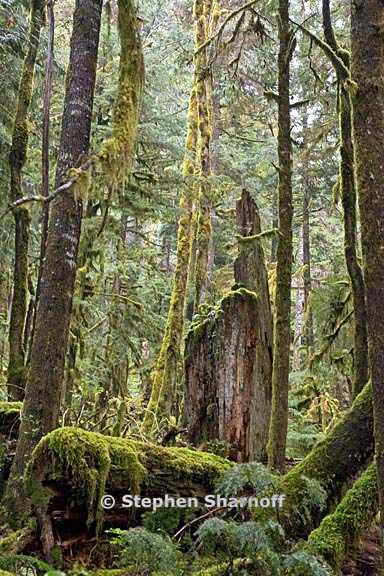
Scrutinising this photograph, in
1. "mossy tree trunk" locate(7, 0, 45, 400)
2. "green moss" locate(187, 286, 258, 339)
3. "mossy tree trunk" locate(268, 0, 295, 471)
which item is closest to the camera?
Result: "mossy tree trunk" locate(268, 0, 295, 471)

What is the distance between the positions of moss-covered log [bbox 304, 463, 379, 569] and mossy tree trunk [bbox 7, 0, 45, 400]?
4746 mm

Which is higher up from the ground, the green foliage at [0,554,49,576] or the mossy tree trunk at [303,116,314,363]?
the mossy tree trunk at [303,116,314,363]

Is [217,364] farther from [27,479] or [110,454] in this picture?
[27,479]

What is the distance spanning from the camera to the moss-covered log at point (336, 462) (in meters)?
4.98

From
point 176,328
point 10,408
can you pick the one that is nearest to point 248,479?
point 10,408

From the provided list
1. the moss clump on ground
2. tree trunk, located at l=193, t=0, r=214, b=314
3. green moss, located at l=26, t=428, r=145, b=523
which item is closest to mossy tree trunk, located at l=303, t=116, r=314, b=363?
tree trunk, located at l=193, t=0, r=214, b=314

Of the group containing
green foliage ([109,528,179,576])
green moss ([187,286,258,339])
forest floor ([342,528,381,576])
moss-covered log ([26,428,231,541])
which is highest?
green moss ([187,286,258,339])

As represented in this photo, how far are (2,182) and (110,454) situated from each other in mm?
6473

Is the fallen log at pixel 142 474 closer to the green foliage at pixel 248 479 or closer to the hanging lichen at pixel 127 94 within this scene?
the green foliage at pixel 248 479

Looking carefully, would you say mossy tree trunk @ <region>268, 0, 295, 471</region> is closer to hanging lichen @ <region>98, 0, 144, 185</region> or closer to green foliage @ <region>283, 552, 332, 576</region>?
hanging lichen @ <region>98, 0, 144, 185</region>

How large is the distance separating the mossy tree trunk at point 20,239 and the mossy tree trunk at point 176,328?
6.98 feet

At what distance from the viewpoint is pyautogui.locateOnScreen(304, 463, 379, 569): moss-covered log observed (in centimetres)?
442

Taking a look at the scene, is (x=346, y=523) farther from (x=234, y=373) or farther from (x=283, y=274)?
(x=283, y=274)

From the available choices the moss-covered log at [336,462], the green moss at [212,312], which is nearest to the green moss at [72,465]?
the moss-covered log at [336,462]
